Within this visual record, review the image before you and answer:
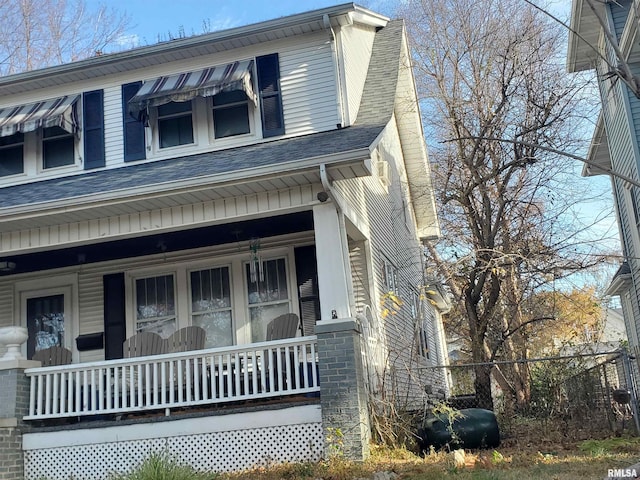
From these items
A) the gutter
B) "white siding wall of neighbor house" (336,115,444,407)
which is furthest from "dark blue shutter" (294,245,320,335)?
the gutter

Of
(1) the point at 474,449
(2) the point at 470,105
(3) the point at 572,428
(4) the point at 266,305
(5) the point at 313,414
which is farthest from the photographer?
(2) the point at 470,105

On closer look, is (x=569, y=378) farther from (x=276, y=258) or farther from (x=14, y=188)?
(x=14, y=188)

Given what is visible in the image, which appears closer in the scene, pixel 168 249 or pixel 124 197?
pixel 124 197

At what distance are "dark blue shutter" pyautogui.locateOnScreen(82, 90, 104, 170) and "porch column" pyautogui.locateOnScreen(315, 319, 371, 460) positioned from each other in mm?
5152

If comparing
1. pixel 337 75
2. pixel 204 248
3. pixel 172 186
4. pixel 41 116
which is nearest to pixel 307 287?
pixel 204 248

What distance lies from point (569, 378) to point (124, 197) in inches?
277

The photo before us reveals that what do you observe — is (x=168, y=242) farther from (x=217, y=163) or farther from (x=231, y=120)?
(x=231, y=120)

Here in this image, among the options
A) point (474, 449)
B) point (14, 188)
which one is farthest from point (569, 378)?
point (14, 188)

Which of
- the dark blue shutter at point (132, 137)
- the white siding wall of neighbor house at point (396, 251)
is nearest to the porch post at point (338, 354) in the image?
the white siding wall of neighbor house at point (396, 251)

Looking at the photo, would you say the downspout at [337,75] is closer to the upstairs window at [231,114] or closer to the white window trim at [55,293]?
the upstairs window at [231,114]

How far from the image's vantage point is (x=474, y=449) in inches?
338

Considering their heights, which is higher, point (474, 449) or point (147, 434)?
point (147, 434)

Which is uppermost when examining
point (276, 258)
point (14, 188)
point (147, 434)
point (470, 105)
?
point (470, 105)

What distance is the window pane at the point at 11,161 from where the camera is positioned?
10930mm
